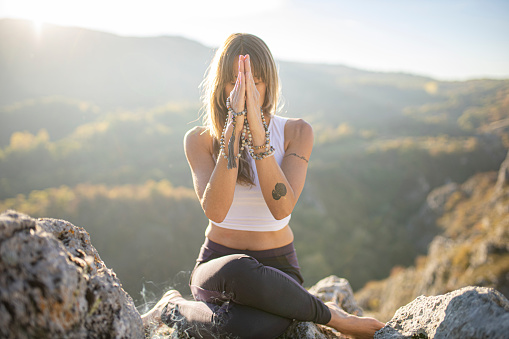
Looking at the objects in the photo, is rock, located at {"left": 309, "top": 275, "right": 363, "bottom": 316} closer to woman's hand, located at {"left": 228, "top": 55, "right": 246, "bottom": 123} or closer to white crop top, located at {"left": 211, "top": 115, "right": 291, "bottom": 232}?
white crop top, located at {"left": 211, "top": 115, "right": 291, "bottom": 232}

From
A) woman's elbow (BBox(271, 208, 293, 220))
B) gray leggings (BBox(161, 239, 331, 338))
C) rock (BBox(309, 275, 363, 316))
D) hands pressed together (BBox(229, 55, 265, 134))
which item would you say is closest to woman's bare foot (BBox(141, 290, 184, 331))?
gray leggings (BBox(161, 239, 331, 338))

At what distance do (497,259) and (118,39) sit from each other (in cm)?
9474

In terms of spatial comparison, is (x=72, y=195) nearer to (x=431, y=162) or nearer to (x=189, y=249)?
(x=189, y=249)

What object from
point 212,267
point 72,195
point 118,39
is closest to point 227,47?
point 212,267

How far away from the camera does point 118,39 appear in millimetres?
85250

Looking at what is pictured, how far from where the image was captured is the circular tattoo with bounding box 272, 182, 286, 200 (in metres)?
2.46

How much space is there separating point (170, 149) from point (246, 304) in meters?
64.7

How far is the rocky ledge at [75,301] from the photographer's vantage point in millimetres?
1219

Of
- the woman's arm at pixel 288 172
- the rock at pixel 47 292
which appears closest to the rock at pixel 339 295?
the woman's arm at pixel 288 172

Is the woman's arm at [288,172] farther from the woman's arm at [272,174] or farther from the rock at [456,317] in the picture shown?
the rock at [456,317]

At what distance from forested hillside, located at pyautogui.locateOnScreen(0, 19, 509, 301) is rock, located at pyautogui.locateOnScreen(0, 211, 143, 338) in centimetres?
1862

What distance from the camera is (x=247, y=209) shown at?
8.89ft

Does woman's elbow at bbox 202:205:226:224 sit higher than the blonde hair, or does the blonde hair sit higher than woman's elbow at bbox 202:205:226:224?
the blonde hair

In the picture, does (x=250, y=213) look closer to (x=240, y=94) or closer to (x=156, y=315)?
(x=240, y=94)
